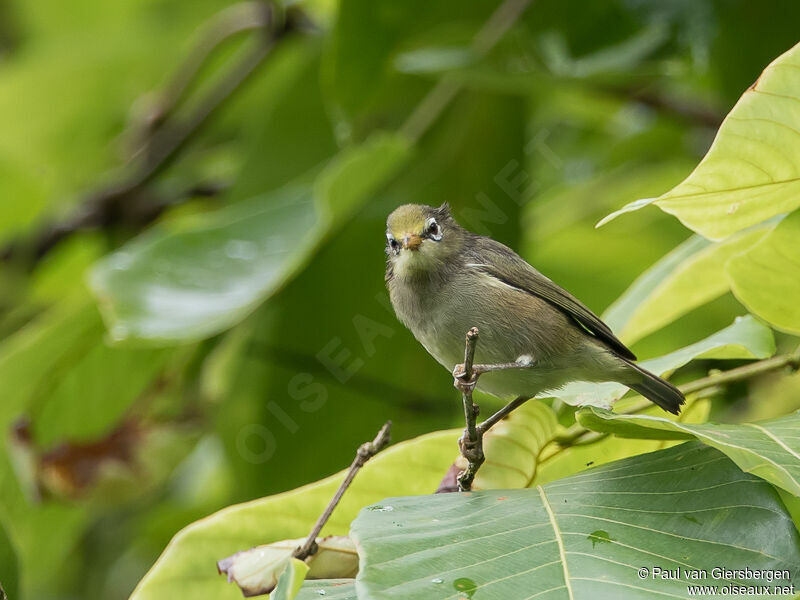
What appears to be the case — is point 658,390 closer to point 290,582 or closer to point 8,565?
point 290,582

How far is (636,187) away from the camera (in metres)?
3.77

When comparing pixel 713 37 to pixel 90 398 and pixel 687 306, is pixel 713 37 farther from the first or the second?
pixel 90 398

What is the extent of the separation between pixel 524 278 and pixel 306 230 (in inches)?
33.3

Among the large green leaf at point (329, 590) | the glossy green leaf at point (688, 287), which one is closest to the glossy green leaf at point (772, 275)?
the glossy green leaf at point (688, 287)

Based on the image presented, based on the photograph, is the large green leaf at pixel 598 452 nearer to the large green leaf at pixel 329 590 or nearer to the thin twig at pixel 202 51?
the large green leaf at pixel 329 590

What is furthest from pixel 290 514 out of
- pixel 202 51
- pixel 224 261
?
pixel 202 51

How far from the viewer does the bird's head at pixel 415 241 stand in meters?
2.11

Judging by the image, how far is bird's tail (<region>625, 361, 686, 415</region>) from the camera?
179cm

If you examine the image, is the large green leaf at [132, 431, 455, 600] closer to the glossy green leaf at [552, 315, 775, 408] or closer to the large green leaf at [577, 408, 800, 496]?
the glossy green leaf at [552, 315, 775, 408]

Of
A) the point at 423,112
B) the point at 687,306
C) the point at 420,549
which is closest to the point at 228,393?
the point at 423,112

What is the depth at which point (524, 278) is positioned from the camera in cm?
216

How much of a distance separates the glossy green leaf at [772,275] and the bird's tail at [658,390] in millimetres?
216

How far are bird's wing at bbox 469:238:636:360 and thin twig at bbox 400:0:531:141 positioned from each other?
49.4 inches

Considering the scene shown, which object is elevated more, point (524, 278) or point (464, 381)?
point (524, 278)
